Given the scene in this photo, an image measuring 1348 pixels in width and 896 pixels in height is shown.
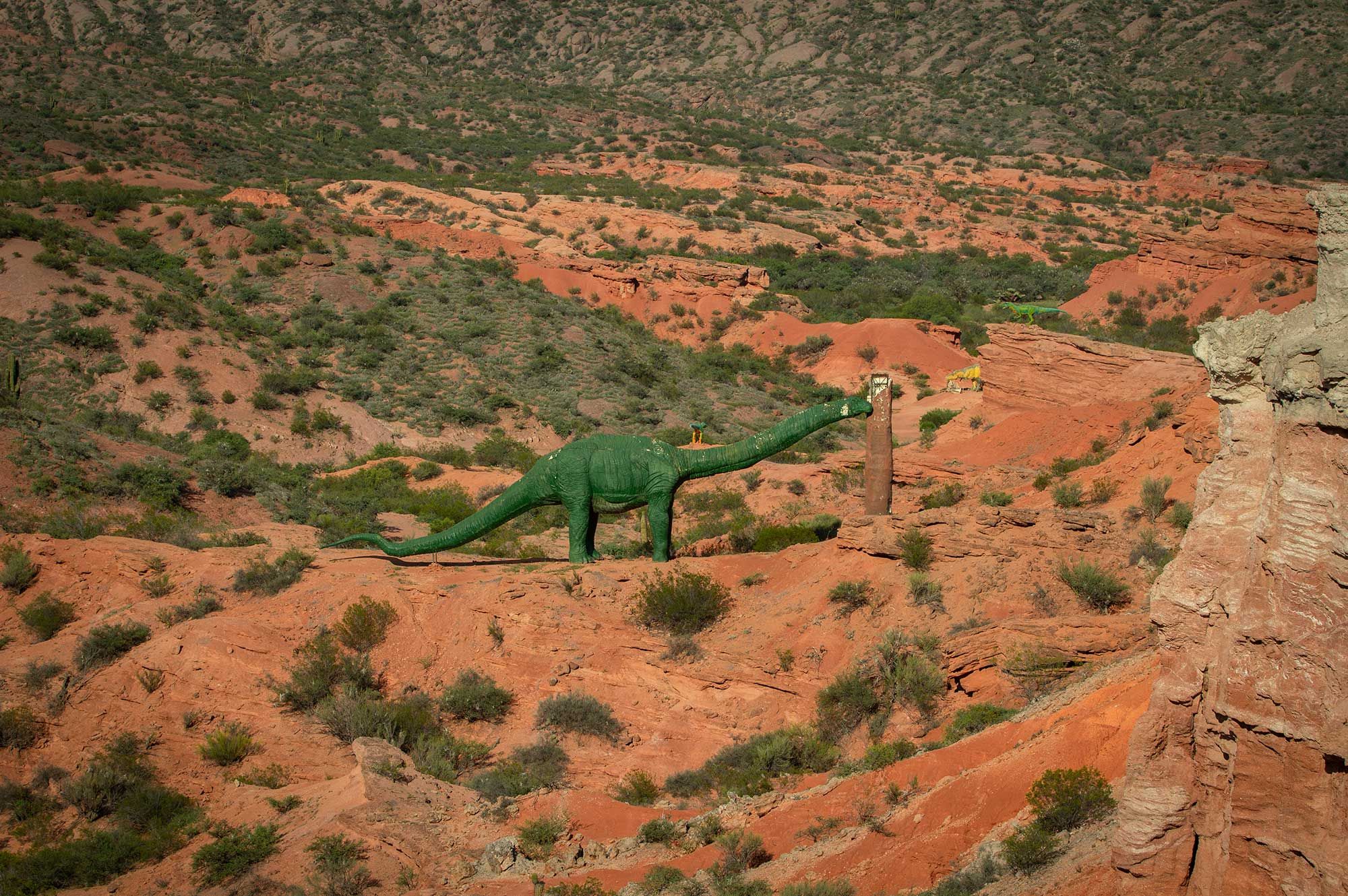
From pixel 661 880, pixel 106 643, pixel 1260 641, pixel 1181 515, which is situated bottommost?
pixel 661 880

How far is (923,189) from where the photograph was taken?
3012 inches

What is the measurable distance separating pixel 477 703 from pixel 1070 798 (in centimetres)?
824

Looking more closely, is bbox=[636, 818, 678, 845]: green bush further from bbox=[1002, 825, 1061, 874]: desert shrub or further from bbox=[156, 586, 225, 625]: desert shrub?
bbox=[156, 586, 225, 625]: desert shrub

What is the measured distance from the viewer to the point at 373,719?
13695mm

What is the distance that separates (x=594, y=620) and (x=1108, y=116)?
3523 inches

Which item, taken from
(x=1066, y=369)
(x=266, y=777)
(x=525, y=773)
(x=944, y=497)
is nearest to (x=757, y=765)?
(x=525, y=773)

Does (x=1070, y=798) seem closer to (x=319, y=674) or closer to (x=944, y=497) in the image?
(x=319, y=674)

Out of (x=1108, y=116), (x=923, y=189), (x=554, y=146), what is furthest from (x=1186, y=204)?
(x=554, y=146)

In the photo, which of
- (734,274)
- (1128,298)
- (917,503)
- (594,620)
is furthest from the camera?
(734,274)

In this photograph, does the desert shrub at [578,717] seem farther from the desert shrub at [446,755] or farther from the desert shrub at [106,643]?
the desert shrub at [106,643]

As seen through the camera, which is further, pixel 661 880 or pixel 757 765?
pixel 757 765

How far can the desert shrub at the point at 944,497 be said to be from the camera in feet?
64.6

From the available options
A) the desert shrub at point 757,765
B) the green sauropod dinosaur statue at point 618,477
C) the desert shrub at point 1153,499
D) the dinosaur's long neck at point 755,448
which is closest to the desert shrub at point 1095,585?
the desert shrub at point 1153,499

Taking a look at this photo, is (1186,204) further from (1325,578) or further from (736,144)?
(1325,578)
